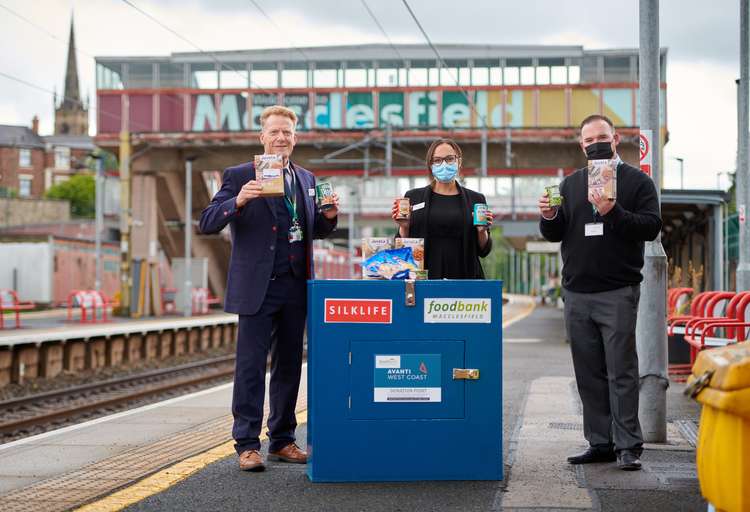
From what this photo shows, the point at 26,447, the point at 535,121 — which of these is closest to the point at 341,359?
the point at 26,447

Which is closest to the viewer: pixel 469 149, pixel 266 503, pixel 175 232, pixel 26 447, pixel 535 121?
pixel 266 503

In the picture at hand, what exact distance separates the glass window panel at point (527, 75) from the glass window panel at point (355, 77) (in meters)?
6.43

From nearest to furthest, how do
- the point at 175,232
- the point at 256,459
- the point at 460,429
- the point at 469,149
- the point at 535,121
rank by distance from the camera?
the point at 460,429, the point at 256,459, the point at 469,149, the point at 535,121, the point at 175,232

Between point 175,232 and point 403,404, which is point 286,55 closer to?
point 175,232

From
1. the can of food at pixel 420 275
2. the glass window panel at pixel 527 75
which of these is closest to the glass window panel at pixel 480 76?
the glass window panel at pixel 527 75

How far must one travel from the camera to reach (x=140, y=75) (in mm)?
42312

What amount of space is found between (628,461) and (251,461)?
2109 mm

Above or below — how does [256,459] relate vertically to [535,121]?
below

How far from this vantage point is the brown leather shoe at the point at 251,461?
627 centimetres

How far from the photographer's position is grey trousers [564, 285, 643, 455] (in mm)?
6395

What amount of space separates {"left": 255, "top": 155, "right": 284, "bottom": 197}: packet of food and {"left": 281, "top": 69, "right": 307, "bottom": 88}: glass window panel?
3765 centimetres

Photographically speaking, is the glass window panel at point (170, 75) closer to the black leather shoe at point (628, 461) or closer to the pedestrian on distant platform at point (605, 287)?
the pedestrian on distant platform at point (605, 287)

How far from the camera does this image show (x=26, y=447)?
8.02 m

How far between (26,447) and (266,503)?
3.30 m
